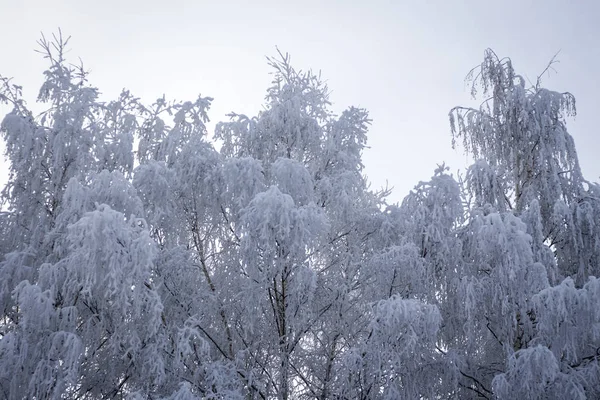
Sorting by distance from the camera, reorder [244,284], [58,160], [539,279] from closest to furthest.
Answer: [539,279], [244,284], [58,160]

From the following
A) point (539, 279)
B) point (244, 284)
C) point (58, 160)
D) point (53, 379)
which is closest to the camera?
point (53, 379)

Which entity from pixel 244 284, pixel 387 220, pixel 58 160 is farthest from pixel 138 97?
pixel 387 220

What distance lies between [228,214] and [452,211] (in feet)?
Answer: 10.1

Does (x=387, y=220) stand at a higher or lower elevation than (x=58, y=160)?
lower

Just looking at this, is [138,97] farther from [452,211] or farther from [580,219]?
[580,219]

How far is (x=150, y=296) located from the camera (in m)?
6.13

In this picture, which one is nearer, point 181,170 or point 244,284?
point 244,284

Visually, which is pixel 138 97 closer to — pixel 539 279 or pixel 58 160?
pixel 58 160

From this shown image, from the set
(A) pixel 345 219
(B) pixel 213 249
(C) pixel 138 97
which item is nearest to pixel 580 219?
(A) pixel 345 219

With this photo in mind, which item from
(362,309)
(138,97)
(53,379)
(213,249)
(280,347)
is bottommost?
(53,379)

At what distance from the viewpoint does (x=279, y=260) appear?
6.72m

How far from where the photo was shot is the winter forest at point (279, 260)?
240 inches

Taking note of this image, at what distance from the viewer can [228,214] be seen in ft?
25.3

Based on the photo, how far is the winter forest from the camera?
610 cm
